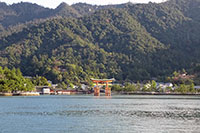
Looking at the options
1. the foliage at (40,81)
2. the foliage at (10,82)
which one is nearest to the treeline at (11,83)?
the foliage at (10,82)

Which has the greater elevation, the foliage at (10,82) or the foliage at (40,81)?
the foliage at (10,82)

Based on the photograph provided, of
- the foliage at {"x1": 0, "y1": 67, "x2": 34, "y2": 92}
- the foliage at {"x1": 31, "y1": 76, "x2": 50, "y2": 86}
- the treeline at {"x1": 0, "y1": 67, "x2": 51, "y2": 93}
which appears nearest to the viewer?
the foliage at {"x1": 0, "y1": 67, "x2": 34, "y2": 92}

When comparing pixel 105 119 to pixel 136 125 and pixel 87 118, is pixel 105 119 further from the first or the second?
pixel 136 125

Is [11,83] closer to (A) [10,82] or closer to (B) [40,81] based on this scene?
(A) [10,82]

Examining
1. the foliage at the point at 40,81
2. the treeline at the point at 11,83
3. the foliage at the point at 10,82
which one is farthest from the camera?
the foliage at the point at 40,81

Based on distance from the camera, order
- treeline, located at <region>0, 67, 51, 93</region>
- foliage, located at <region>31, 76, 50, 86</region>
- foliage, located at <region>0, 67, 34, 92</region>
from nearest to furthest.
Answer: foliage, located at <region>0, 67, 34, 92</region>
treeline, located at <region>0, 67, 51, 93</region>
foliage, located at <region>31, 76, 50, 86</region>

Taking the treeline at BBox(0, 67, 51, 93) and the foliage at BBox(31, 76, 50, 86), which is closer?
the treeline at BBox(0, 67, 51, 93)

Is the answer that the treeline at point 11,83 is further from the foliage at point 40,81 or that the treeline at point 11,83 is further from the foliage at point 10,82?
the foliage at point 40,81

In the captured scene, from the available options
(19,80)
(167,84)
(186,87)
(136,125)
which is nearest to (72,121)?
(136,125)

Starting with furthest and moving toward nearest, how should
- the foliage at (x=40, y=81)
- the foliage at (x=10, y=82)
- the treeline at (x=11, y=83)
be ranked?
1. the foliage at (x=40, y=81)
2. the treeline at (x=11, y=83)
3. the foliage at (x=10, y=82)

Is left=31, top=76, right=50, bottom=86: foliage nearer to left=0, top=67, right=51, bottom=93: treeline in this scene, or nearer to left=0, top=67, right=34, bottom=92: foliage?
left=0, top=67, right=51, bottom=93: treeline

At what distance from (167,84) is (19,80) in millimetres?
67891

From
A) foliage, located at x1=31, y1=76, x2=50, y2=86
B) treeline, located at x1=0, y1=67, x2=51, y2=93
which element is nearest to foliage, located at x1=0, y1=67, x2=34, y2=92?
treeline, located at x1=0, y1=67, x2=51, y2=93

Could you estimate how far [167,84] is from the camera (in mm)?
187125
